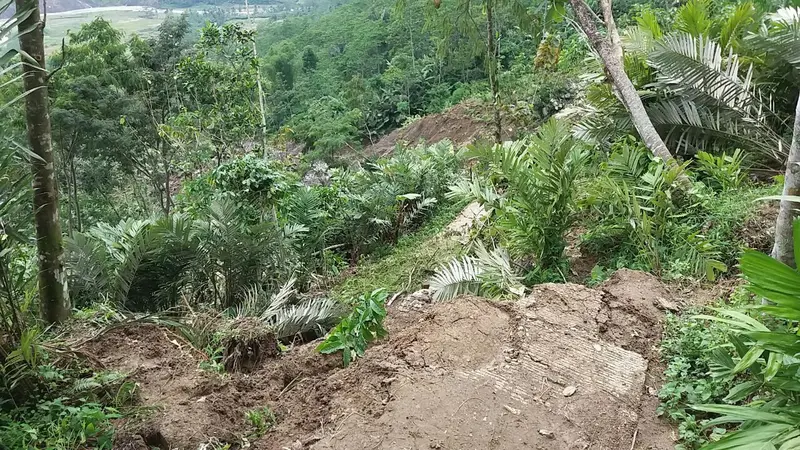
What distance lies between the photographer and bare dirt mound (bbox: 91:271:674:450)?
2623 mm

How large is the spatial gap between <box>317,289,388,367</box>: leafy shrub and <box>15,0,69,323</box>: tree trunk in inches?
68.2

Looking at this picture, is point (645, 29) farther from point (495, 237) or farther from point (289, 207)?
point (289, 207)

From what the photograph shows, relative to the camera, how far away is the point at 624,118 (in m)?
6.29

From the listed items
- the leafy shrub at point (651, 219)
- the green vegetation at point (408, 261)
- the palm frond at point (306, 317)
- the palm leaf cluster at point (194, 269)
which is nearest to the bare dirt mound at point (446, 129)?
the green vegetation at point (408, 261)

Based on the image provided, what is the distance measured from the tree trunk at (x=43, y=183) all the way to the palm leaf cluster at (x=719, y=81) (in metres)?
5.18

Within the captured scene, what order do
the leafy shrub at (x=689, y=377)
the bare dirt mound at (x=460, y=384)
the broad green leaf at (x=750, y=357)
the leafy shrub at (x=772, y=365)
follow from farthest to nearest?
the bare dirt mound at (x=460, y=384) < the leafy shrub at (x=689, y=377) < the broad green leaf at (x=750, y=357) < the leafy shrub at (x=772, y=365)

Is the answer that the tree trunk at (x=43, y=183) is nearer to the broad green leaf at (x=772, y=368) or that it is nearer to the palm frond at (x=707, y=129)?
the broad green leaf at (x=772, y=368)

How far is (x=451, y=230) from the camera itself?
7246 mm

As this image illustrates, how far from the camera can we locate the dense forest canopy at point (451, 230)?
8.53ft

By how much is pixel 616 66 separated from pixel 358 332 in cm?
391

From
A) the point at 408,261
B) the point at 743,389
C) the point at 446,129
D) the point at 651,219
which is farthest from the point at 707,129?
the point at 446,129

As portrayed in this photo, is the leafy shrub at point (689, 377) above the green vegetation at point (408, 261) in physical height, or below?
above

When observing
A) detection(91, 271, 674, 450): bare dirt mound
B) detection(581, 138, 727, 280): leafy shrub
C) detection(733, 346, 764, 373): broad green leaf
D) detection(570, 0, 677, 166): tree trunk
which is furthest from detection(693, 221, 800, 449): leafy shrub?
detection(570, 0, 677, 166): tree trunk

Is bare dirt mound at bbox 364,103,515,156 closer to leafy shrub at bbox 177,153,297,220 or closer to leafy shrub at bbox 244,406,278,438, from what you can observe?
leafy shrub at bbox 177,153,297,220
